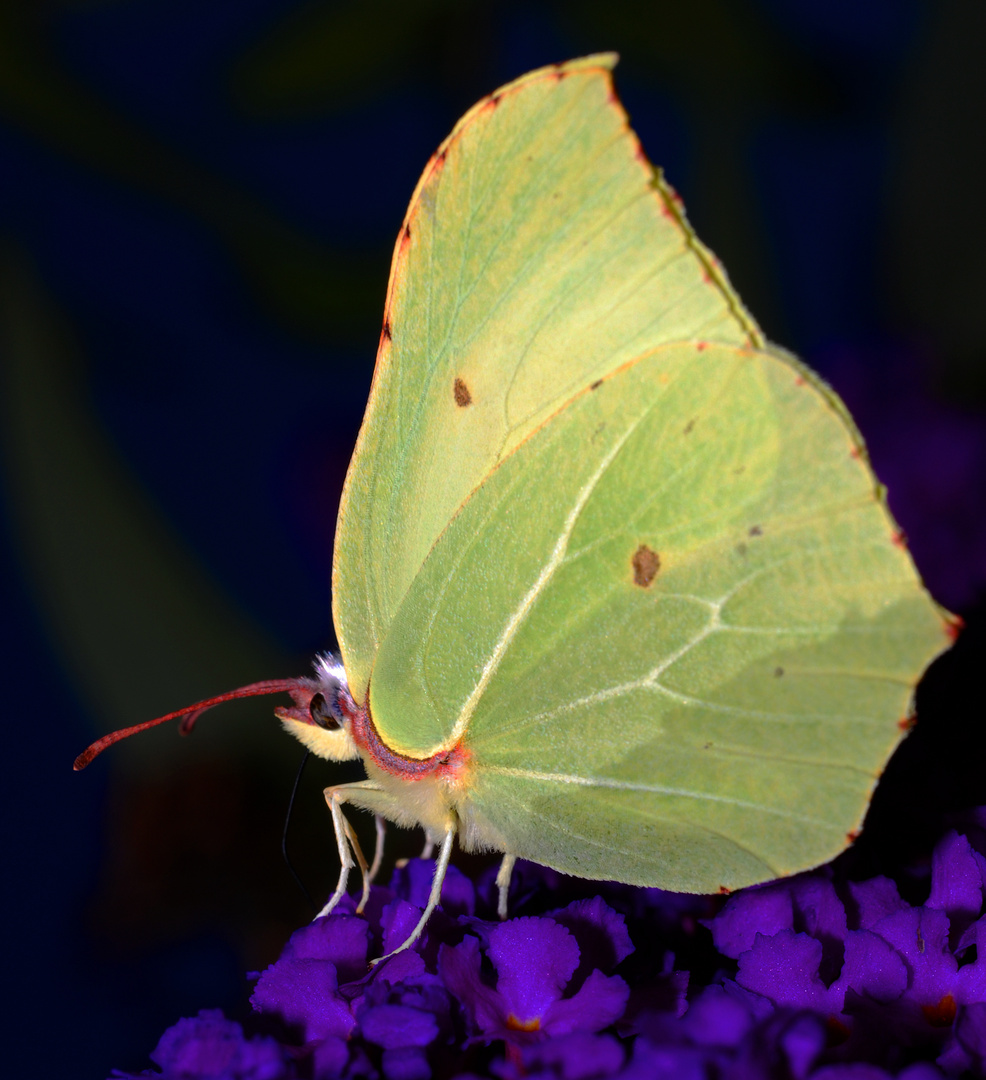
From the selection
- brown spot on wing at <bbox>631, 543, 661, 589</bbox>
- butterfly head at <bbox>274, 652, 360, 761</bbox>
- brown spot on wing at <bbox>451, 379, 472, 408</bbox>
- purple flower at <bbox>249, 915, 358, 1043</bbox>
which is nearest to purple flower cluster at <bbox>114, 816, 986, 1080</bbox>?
purple flower at <bbox>249, 915, 358, 1043</bbox>

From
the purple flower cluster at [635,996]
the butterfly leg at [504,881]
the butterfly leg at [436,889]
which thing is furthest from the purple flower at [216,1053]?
the butterfly leg at [504,881]

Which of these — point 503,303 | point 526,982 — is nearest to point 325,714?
point 526,982

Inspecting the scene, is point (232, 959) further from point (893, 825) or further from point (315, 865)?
point (893, 825)

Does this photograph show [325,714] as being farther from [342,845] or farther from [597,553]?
[597,553]

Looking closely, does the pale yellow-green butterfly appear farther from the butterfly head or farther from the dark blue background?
the dark blue background

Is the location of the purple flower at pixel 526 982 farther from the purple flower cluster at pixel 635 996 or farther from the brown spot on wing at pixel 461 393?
the brown spot on wing at pixel 461 393

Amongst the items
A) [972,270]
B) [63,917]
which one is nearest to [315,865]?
[63,917]
